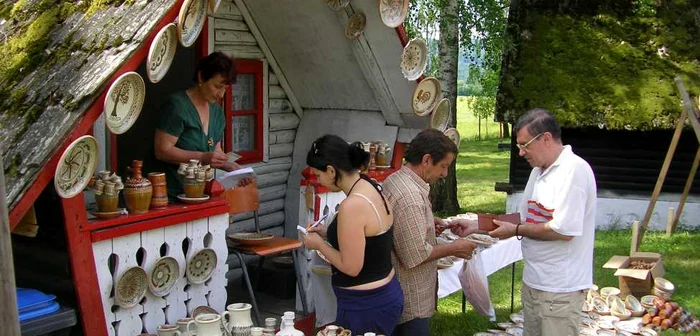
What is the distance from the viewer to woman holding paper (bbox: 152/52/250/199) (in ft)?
17.1

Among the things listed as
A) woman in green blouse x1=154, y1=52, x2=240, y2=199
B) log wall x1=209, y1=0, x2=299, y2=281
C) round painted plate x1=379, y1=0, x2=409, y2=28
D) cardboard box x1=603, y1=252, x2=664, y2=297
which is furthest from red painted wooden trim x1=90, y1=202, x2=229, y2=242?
cardboard box x1=603, y1=252, x2=664, y2=297

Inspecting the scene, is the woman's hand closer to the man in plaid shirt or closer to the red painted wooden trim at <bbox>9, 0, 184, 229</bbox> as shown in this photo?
the man in plaid shirt

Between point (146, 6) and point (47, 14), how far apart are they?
3.26 ft

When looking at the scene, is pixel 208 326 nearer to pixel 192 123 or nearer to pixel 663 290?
pixel 192 123

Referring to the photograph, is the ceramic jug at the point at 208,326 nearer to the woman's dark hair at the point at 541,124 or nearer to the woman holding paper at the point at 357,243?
the woman holding paper at the point at 357,243

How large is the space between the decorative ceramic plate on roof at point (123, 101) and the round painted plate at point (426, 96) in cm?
275

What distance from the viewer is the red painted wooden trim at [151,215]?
4215 millimetres

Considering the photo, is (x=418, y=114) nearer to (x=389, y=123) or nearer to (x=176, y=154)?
(x=389, y=123)

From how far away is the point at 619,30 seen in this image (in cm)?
1262

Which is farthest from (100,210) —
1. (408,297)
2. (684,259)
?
Answer: (684,259)

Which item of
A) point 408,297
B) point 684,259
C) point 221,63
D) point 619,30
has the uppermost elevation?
point 619,30

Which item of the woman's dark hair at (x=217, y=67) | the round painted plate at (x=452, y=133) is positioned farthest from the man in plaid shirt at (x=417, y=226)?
the round painted plate at (x=452, y=133)

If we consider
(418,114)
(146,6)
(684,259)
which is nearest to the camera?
(146,6)

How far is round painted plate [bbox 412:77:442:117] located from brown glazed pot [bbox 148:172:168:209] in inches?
95.5
